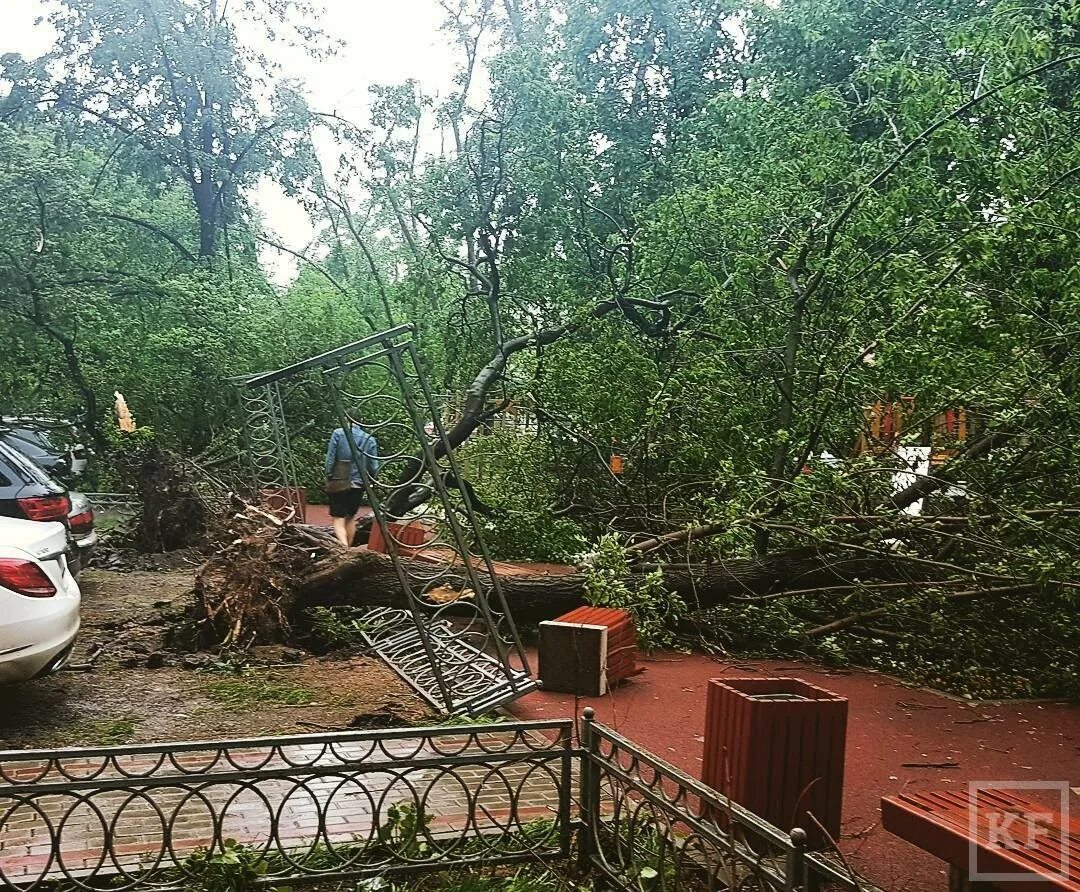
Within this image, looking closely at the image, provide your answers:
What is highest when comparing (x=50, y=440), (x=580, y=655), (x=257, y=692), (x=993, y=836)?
(x=50, y=440)

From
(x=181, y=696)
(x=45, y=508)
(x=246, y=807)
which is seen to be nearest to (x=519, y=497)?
(x=45, y=508)

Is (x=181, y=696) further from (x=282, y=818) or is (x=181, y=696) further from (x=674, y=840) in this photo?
(x=674, y=840)

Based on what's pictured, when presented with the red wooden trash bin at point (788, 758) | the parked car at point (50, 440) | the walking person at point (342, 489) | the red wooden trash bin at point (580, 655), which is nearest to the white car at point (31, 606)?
the red wooden trash bin at point (580, 655)

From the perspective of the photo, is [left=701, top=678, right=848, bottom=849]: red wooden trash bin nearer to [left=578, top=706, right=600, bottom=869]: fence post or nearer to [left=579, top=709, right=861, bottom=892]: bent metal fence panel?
[left=579, top=709, right=861, bottom=892]: bent metal fence panel

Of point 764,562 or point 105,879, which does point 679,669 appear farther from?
point 105,879

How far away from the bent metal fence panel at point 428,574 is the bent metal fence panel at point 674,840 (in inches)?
72.2

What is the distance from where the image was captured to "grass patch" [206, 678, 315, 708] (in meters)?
6.65

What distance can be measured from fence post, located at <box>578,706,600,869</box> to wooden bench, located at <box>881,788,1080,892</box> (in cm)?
106

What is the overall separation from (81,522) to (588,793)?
25.0ft

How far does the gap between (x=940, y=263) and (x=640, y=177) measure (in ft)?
27.3

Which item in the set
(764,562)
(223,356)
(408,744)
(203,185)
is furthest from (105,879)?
(203,185)

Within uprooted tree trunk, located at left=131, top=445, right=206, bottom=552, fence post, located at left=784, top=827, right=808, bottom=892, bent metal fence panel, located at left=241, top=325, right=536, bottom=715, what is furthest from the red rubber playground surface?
uprooted tree trunk, located at left=131, top=445, right=206, bottom=552

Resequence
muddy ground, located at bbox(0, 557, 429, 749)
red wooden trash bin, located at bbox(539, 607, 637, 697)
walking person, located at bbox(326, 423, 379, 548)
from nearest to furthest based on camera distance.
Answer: muddy ground, located at bbox(0, 557, 429, 749) < red wooden trash bin, located at bbox(539, 607, 637, 697) < walking person, located at bbox(326, 423, 379, 548)

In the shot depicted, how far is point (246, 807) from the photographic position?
15.4ft
